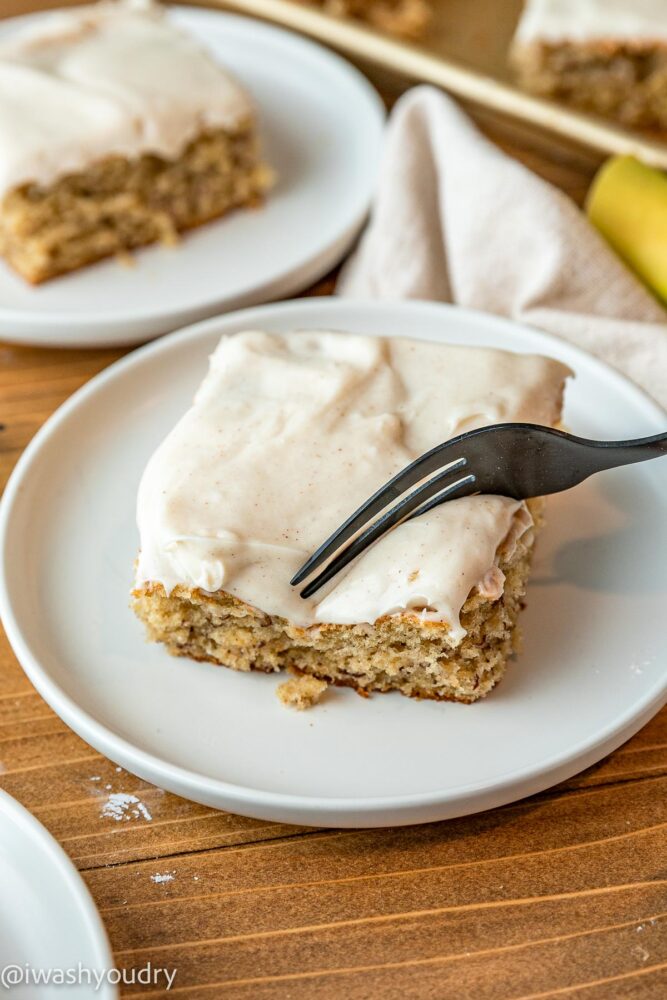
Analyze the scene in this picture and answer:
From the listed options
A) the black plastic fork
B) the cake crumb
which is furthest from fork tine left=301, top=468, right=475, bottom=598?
the cake crumb

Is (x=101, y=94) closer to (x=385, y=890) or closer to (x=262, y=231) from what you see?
(x=262, y=231)

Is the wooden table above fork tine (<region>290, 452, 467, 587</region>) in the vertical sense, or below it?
below

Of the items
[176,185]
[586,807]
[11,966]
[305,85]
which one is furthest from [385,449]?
[305,85]

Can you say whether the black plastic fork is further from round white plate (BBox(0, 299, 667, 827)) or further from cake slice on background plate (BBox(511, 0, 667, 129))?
cake slice on background plate (BBox(511, 0, 667, 129))

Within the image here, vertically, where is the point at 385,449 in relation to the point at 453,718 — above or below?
above

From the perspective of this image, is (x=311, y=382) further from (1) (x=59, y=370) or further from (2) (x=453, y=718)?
(1) (x=59, y=370)

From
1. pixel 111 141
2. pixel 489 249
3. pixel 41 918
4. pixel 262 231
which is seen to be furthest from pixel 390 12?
pixel 41 918
